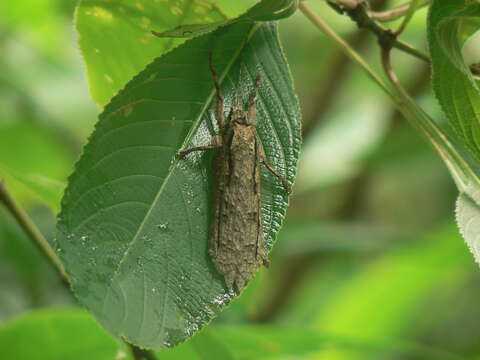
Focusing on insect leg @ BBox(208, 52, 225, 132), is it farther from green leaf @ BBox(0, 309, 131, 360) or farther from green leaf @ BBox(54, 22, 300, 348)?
green leaf @ BBox(0, 309, 131, 360)

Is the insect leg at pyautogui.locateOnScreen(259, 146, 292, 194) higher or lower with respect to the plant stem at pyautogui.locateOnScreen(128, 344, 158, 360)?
higher

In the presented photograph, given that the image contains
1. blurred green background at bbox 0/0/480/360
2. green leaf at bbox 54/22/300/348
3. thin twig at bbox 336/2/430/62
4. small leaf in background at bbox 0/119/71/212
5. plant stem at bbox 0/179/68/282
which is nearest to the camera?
green leaf at bbox 54/22/300/348

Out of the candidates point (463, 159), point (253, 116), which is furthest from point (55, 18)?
point (463, 159)

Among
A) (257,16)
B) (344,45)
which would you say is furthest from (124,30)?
(344,45)

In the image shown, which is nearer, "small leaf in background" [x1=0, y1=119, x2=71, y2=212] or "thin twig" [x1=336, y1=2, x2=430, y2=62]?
"thin twig" [x1=336, y1=2, x2=430, y2=62]

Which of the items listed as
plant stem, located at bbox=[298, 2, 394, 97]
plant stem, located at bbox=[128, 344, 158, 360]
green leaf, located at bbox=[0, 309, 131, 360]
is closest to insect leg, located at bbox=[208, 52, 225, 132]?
plant stem, located at bbox=[298, 2, 394, 97]

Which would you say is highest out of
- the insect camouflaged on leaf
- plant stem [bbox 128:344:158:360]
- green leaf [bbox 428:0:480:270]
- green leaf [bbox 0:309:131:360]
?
green leaf [bbox 428:0:480:270]

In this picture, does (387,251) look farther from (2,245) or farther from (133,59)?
(133,59)
